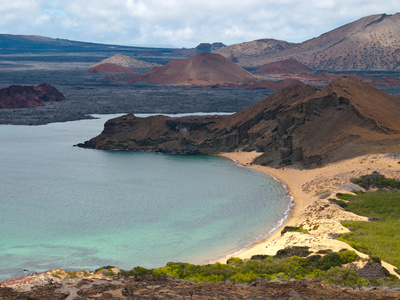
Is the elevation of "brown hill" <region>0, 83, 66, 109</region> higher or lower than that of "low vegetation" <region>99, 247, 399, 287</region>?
higher

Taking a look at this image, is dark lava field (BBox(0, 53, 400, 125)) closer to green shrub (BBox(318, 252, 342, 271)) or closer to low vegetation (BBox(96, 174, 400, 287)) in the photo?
low vegetation (BBox(96, 174, 400, 287))

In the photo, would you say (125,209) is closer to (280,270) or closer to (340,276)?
(280,270)

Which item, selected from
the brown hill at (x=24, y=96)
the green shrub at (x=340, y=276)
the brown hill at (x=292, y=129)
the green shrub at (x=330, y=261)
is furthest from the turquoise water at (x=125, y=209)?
the brown hill at (x=24, y=96)

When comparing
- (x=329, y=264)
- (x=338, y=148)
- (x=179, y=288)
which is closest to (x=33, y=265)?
(x=179, y=288)

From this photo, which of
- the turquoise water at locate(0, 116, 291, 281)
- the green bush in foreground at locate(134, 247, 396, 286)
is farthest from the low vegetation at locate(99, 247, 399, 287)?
the turquoise water at locate(0, 116, 291, 281)

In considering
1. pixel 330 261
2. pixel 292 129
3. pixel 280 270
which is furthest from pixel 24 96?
pixel 330 261

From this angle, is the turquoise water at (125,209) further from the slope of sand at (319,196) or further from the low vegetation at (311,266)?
the low vegetation at (311,266)
